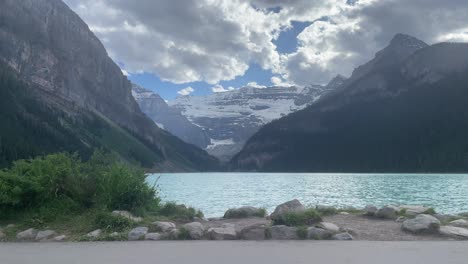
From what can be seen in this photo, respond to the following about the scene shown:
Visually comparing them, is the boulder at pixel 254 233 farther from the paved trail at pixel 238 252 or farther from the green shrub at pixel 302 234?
the green shrub at pixel 302 234

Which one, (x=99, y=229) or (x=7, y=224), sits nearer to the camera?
(x=99, y=229)

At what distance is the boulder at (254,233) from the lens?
1833 centimetres

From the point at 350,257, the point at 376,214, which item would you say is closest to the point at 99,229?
the point at 350,257

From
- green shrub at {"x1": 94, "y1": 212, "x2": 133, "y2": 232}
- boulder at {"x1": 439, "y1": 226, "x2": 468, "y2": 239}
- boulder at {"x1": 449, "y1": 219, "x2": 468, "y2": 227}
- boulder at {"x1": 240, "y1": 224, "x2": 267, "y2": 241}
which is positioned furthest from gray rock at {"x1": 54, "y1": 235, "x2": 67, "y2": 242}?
boulder at {"x1": 449, "y1": 219, "x2": 468, "y2": 227}

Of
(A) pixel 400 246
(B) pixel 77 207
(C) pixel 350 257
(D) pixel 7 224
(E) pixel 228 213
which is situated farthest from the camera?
(E) pixel 228 213

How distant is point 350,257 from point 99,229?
35.8 feet

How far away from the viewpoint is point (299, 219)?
19.6 metres

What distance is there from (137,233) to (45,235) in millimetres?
4056

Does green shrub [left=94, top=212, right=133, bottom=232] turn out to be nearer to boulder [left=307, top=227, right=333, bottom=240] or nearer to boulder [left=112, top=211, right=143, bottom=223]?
boulder [left=112, top=211, right=143, bottom=223]

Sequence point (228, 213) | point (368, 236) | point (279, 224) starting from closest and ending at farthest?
point (368, 236) < point (279, 224) < point (228, 213)

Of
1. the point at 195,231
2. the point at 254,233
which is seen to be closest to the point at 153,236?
the point at 195,231

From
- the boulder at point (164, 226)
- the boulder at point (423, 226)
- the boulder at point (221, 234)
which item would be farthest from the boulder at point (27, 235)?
the boulder at point (423, 226)

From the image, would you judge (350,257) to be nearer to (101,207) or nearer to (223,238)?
(223,238)

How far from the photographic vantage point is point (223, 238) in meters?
18.4
